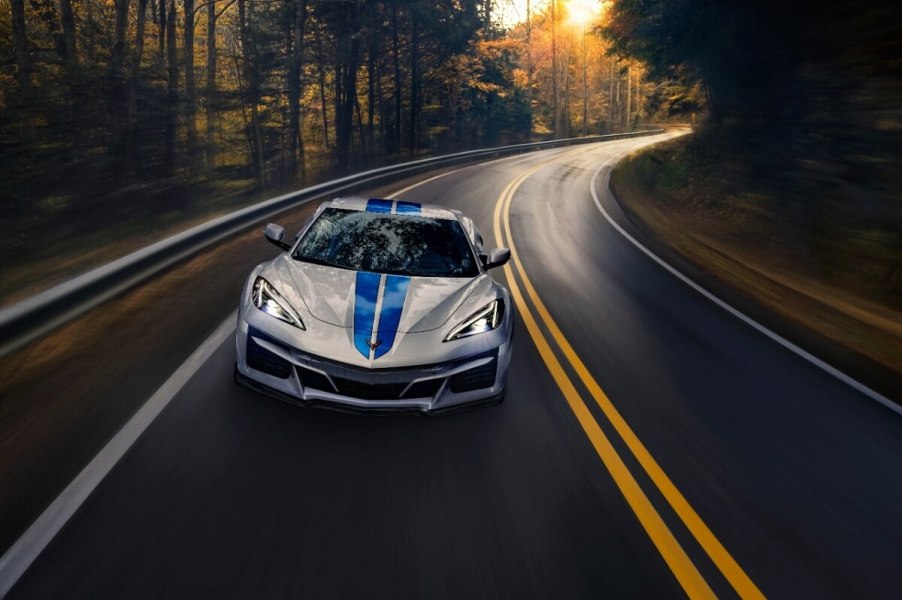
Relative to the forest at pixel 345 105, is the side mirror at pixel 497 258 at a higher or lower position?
lower

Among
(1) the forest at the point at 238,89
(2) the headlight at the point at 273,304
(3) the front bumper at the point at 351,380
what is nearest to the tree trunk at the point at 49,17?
(1) the forest at the point at 238,89

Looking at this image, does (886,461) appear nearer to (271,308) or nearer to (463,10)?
(271,308)

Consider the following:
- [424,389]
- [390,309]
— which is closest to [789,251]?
[390,309]

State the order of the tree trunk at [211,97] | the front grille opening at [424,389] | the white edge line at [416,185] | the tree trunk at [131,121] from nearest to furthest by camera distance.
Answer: the front grille opening at [424,389]
the tree trunk at [131,121]
the white edge line at [416,185]
the tree trunk at [211,97]

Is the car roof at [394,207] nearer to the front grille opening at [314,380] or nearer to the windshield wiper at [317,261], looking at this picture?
the windshield wiper at [317,261]

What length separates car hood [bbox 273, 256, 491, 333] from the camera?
4.37m

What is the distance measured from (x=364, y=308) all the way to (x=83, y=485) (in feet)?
6.48

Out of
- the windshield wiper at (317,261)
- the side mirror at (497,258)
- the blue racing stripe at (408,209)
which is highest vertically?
the blue racing stripe at (408,209)

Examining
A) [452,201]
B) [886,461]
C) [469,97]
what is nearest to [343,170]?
[452,201]

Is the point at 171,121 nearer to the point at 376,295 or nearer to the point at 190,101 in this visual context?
the point at 190,101

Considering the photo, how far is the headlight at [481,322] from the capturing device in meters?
4.46

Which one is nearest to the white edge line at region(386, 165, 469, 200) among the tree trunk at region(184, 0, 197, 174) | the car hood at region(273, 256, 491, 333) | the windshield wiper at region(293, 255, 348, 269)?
the tree trunk at region(184, 0, 197, 174)

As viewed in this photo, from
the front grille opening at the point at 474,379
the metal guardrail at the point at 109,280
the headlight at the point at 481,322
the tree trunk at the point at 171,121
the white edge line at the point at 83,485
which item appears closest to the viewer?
the white edge line at the point at 83,485

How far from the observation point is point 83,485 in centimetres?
343
